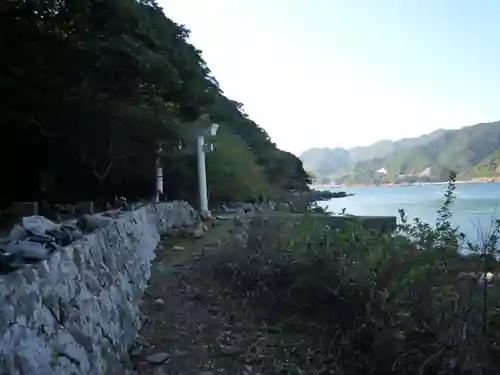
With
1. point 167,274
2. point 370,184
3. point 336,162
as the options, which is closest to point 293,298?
point 167,274

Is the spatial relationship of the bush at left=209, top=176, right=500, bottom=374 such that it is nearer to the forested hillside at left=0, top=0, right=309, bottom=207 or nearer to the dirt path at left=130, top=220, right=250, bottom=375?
the dirt path at left=130, top=220, right=250, bottom=375

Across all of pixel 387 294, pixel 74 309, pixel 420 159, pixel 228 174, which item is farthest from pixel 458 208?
pixel 420 159

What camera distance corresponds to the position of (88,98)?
347 inches

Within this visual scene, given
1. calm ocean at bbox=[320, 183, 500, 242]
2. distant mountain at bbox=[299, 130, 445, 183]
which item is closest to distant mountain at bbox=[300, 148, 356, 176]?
distant mountain at bbox=[299, 130, 445, 183]

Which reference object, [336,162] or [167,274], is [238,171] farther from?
[336,162]

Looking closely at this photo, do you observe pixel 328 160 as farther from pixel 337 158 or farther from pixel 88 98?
pixel 88 98

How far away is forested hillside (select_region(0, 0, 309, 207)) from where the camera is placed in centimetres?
841

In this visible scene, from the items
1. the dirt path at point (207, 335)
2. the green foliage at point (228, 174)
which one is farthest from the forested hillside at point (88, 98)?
the dirt path at point (207, 335)

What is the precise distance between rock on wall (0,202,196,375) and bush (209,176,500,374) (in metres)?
1.37

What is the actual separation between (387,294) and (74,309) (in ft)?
6.62

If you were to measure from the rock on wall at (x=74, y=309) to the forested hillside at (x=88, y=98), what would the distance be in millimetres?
4939

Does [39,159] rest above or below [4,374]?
above

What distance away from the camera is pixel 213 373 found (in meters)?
3.35

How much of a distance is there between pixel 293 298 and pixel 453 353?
1.83 metres
